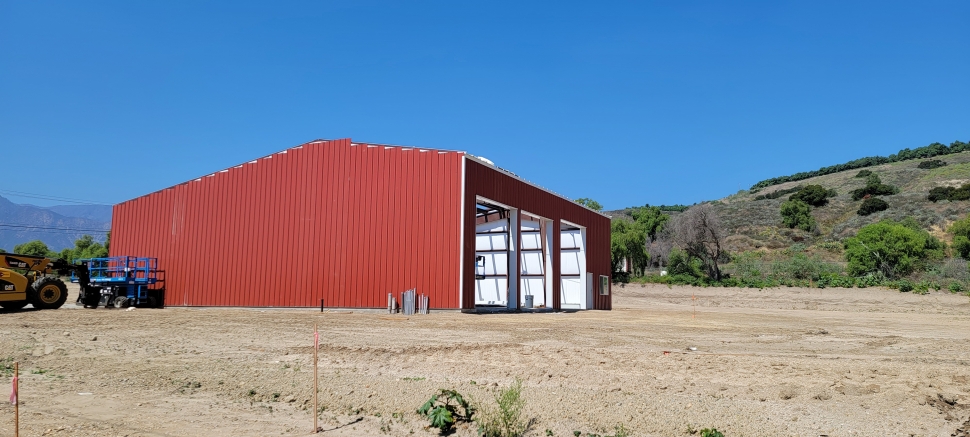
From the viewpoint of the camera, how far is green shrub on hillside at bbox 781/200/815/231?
78875 millimetres

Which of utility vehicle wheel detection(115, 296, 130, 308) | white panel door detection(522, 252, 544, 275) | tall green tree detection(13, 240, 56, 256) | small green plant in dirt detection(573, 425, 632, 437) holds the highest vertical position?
tall green tree detection(13, 240, 56, 256)

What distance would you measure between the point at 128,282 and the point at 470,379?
25713mm

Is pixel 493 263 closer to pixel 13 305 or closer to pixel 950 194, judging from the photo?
pixel 13 305

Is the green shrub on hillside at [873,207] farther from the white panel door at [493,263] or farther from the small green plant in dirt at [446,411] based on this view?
the small green plant in dirt at [446,411]

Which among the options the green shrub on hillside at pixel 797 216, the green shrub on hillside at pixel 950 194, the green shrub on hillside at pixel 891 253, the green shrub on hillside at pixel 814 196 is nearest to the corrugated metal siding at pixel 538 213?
the green shrub on hillside at pixel 891 253

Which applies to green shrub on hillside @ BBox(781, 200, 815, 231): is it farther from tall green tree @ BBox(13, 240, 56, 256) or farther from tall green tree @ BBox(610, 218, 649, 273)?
tall green tree @ BBox(13, 240, 56, 256)

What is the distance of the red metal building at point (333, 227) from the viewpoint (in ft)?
91.3

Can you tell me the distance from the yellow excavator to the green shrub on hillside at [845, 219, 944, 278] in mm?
53347

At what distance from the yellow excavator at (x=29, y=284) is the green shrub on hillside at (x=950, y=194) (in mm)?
86384

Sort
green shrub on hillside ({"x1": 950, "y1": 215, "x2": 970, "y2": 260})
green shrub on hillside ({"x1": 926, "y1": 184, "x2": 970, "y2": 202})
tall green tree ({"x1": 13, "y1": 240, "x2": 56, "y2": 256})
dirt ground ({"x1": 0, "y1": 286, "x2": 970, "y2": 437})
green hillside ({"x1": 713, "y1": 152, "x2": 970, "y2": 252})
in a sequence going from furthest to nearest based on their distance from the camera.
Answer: tall green tree ({"x1": 13, "y1": 240, "x2": 56, "y2": 256})
green shrub on hillside ({"x1": 926, "y1": 184, "x2": 970, "y2": 202})
green hillside ({"x1": 713, "y1": 152, "x2": 970, "y2": 252})
green shrub on hillside ({"x1": 950, "y1": 215, "x2": 970, "y2": 260})
dirt ground ({"x1": 0, "y1": 286, "x2": 970, "y2": 437})

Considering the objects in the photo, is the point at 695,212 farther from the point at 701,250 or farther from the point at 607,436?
the point at 607,436

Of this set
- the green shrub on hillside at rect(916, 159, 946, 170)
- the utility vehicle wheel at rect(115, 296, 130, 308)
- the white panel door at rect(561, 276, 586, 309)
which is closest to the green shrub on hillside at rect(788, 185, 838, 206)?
the green shrub on hillside at rect(916, 159, 946, 170)

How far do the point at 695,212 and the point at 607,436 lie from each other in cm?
5247

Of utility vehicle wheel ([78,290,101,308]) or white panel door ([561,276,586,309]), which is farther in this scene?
white panel door ([561,276,586,309])
